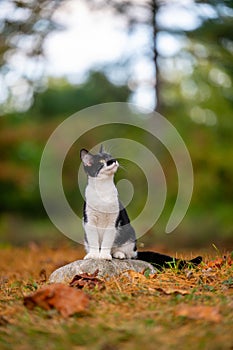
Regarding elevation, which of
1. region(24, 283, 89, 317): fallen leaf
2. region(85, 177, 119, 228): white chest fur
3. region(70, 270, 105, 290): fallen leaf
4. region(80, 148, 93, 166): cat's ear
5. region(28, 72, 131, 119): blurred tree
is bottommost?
region(28, 72, 131, 119): blurred tree

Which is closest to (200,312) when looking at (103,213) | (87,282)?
(87,282)

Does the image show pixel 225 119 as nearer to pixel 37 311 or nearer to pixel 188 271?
pixel 188 271

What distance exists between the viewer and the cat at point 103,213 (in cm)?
379

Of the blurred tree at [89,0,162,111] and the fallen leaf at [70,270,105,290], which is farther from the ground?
the blurred tree at [89,0,162,111]

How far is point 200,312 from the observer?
243 centimetres

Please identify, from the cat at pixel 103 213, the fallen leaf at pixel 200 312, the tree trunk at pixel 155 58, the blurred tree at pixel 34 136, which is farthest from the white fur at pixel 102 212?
the blurred tree at pixel 34 136

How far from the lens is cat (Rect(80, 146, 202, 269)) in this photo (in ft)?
12.4

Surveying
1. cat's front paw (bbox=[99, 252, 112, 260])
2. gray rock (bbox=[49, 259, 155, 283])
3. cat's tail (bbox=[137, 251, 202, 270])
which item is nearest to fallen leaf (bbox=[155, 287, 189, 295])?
cat's tail (bbox=[137, 251, 202, 270])

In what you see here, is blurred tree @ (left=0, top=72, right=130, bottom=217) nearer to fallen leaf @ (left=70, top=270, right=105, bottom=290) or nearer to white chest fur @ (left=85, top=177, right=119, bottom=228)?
white chest fur @ (left=85, top=177, right=119, bottom=228)

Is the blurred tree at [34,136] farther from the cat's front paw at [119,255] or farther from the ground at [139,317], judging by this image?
the ground at [139,317]

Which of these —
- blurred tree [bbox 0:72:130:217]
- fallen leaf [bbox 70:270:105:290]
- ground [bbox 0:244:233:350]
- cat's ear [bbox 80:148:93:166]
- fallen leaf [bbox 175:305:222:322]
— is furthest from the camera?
blurred tree [bbox 0:72:130:217]

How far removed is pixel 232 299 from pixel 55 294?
3.17 feet

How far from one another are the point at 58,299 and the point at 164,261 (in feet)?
5.10

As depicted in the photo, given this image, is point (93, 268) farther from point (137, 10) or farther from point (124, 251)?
point (137, 10)
